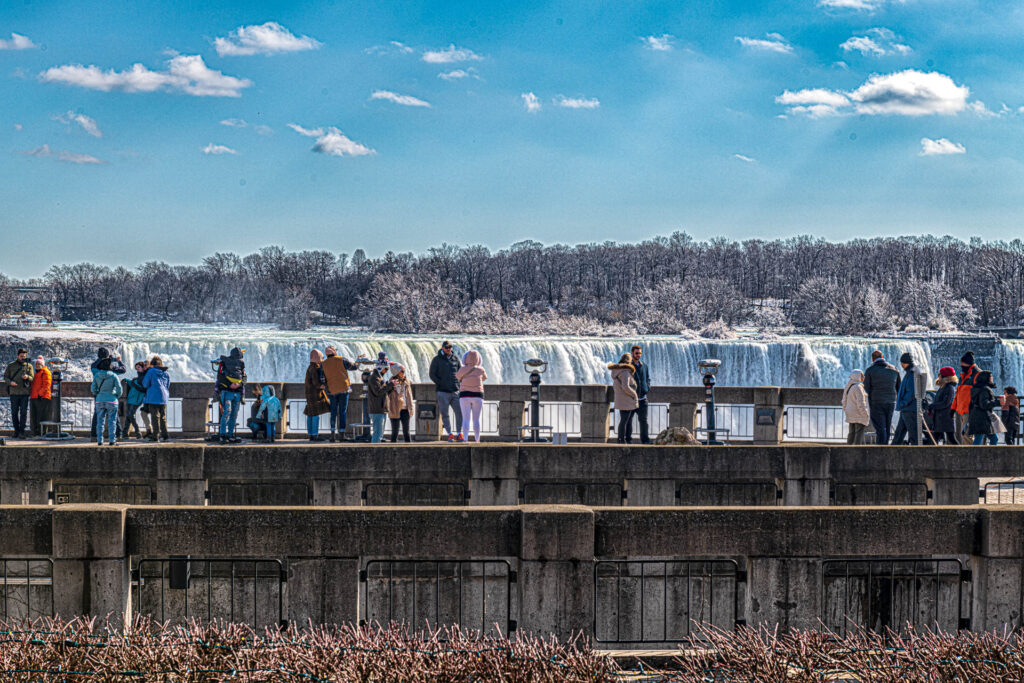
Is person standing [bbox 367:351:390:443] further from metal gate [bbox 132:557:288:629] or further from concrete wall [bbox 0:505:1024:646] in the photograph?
concrete wall [bbox 0:505:1024:646]

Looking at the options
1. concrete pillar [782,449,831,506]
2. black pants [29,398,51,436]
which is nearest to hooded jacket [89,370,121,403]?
black pants [29,398,51,436]

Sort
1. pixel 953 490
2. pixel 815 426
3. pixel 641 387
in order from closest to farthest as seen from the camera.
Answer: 1. pixel 953 490
2. pixel 641 387
3. pixel 815 426

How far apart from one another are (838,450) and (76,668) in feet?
35.2

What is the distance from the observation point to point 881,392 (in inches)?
716

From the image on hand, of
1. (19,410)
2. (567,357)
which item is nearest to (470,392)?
(19,410)

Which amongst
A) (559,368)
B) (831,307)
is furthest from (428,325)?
(559,368)

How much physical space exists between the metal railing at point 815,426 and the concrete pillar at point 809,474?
5.97 m

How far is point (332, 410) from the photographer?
19.4m

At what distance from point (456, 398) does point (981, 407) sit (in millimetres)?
9087

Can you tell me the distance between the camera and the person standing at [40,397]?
2016 cm

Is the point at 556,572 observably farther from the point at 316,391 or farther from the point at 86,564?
the point at 316,391

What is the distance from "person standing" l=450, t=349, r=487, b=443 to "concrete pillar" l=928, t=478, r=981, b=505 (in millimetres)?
7451

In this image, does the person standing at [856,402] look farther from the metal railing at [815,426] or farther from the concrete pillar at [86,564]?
the concrete pillar at [86,564]

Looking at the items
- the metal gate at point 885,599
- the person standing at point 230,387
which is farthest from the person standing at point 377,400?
the metal gate at point 885,599
